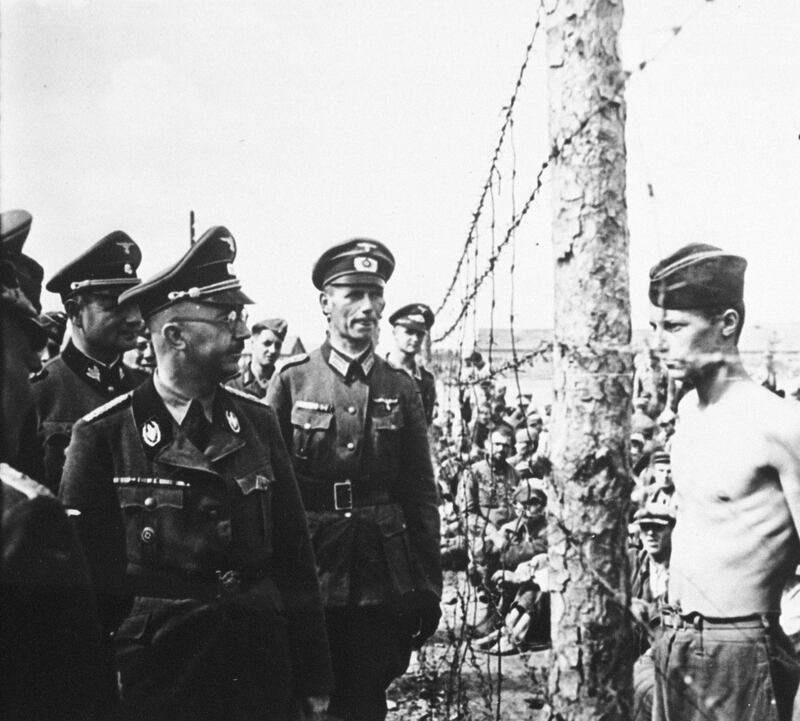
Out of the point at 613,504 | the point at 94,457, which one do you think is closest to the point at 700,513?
the point at 613,504

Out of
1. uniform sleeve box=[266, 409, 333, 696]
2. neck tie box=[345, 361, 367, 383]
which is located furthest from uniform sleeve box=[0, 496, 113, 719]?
neck tie box=[345, 361, 367, 383]

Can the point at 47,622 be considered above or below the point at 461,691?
above

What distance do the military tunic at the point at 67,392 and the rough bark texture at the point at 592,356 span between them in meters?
2.76

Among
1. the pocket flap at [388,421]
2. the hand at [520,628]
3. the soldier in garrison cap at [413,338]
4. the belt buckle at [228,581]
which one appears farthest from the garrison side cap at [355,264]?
the soldier in garrison cap at [413,338]

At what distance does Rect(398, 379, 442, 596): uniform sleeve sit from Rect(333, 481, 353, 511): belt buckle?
0.28 meters

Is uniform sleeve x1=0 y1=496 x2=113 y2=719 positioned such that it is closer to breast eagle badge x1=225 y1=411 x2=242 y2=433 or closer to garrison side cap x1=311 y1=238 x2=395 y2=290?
breast eagle badge x1=225 y1=411 x2=242 y2=433

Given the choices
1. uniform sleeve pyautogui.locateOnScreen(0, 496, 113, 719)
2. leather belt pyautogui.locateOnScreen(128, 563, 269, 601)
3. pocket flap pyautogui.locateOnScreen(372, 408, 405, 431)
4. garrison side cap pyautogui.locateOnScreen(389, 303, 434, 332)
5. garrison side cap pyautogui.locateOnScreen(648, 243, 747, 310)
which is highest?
garrison side cap pyautogui.locateOnScreen(389, 303, 434, 332)

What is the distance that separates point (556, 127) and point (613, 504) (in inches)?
40.4

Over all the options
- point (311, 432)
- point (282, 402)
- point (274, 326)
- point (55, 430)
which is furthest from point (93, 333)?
point (274, 326)

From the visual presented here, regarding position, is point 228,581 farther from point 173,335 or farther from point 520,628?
point 520,628

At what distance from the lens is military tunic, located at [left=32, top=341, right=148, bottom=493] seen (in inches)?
162

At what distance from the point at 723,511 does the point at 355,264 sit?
7.48 ft

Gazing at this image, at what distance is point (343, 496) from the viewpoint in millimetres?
4043

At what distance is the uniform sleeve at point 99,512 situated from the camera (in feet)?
9.29
